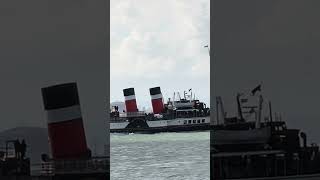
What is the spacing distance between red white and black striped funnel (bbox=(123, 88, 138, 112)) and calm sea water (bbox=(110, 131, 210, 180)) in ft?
2.32

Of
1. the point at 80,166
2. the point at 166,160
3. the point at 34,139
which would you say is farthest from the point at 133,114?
the point at 34,139

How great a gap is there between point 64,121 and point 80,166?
0.47 meters

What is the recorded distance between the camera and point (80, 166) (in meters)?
5.91

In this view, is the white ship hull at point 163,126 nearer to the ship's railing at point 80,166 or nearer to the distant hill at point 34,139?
the ship's railing at point 80,166

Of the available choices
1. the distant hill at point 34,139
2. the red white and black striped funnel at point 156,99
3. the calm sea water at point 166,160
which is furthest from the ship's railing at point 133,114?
the distant hill at point 34,139

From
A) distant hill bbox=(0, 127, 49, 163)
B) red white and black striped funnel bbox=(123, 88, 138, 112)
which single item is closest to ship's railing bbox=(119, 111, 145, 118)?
red white and black striped funnel bbox=(123, 88, 138, 112)

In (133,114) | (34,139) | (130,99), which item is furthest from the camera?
(133,114)

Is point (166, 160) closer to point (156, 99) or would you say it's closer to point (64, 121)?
point (156, 99)

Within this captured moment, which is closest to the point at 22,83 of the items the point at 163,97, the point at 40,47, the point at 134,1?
the point at 40,47

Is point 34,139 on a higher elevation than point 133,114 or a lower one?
lower

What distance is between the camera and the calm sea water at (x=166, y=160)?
8039 mm

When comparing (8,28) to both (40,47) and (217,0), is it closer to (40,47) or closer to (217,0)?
(40,47)

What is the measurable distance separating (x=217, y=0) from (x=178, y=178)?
243 centimetres

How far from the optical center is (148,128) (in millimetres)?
16188
